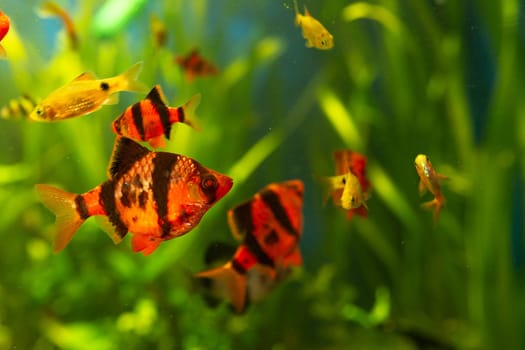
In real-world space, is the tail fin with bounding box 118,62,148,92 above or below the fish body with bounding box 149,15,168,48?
above

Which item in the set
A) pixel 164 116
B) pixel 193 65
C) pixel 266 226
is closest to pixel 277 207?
pixel 266 226

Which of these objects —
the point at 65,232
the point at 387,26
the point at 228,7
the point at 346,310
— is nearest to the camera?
the point at 65,232

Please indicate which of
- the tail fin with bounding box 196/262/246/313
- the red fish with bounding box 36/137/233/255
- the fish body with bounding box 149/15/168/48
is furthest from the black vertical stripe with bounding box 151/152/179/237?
the fish body with bounding box 149/15/168/48

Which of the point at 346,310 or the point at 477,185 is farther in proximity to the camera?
the point at 477,185

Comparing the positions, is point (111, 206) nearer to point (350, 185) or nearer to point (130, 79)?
point (130, 79)

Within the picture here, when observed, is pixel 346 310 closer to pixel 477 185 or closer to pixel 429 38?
pixel 477 185

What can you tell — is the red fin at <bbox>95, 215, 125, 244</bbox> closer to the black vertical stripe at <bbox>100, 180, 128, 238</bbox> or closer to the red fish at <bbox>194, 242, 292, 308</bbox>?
the black vertical stripe at <bbox>100, 180, 128, 238</bbox>

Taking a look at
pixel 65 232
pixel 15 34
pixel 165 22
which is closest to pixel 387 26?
pixel 165 22
